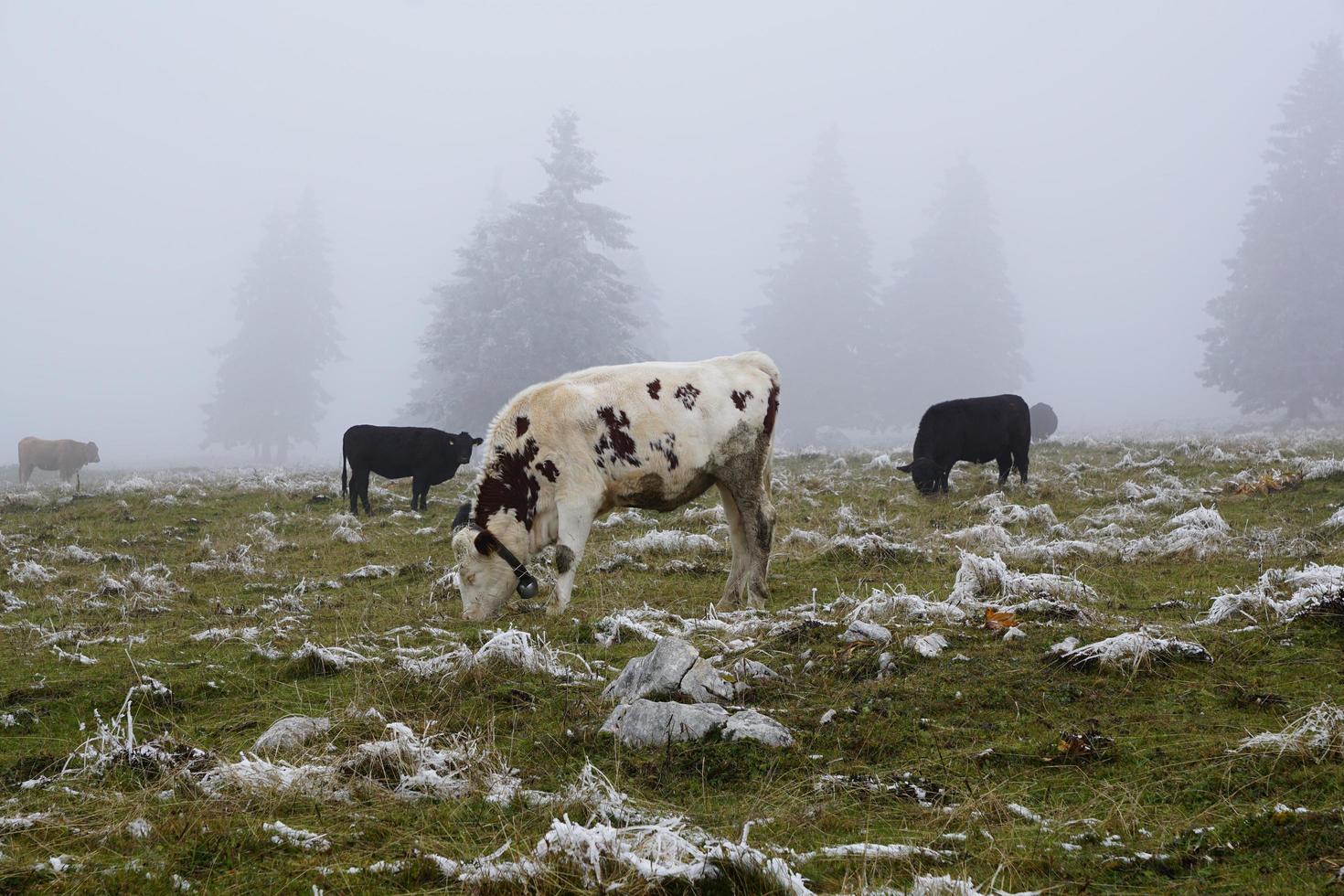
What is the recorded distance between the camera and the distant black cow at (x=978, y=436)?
57.9ft

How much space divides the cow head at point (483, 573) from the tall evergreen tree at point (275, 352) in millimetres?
51840

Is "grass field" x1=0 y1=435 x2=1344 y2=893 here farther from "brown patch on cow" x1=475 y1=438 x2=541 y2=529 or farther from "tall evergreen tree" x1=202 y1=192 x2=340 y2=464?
"tall evergreen tree" x1=202 y1=192 x2=340 y2=464

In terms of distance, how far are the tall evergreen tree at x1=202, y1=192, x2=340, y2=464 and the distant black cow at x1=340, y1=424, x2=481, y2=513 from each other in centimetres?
4076

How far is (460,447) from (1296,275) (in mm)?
39720

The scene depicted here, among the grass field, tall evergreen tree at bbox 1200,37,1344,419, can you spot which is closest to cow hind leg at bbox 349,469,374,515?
the grass field

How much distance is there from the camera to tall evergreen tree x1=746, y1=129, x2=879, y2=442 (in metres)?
49.9

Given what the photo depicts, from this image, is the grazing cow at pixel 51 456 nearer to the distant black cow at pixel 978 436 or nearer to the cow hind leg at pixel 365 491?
the cow hind leg at pixel 365 491

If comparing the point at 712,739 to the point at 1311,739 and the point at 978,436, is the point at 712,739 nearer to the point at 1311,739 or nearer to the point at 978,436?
the point at 1311,739

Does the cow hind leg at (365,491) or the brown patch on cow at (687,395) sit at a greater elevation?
the brown patch on cow at (687,395)

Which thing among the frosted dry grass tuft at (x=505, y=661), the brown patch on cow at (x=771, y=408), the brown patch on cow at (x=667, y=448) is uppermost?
the brown patch on cow at (x=771, y=408)

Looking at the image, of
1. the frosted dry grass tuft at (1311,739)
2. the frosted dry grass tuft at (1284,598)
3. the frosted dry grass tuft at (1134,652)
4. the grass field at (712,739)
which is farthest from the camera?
the frosted dry grass tuft at (1284,598)

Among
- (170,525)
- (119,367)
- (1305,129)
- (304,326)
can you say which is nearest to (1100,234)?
(1305,129)

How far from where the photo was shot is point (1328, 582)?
583 centimetres

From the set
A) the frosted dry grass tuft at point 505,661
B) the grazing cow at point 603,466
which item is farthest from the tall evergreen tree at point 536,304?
the frosted dry grass tuft at point 505,661
